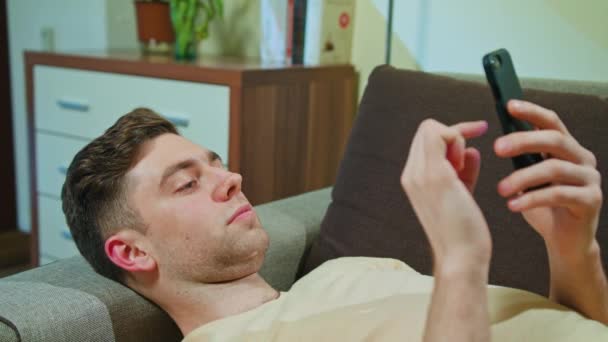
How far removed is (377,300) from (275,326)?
0.53 ft

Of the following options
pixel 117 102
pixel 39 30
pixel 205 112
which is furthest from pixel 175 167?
pixel 39 30

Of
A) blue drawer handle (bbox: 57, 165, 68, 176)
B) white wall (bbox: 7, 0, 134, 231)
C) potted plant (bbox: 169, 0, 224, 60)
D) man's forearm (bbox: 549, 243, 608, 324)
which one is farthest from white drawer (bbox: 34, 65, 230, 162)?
man's forearm (bbox: 549, 243, 608, 324)

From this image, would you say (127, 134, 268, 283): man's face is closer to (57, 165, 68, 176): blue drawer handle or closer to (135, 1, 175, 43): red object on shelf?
(57, 165, 68, 176): blue drawer handle

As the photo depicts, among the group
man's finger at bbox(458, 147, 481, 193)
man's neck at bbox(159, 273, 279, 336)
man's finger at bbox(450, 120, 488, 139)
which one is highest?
man's finger at bbox(450, 120, 488, 139)

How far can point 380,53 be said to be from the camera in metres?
2.29

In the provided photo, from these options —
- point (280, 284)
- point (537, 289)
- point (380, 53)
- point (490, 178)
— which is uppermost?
point (380, 53)

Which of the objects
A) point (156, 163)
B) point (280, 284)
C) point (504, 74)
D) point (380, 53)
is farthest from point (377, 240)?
point (380, 53)

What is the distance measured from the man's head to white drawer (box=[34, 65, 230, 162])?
784 mm

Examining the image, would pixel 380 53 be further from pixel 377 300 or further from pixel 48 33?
pixel 48 33

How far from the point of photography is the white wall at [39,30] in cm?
290

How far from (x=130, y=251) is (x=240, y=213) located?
0.64 ft

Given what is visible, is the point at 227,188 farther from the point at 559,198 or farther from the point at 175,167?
the point at 559,198

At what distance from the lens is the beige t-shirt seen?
94 centimetres

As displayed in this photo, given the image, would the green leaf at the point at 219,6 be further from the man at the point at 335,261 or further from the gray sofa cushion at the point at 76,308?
the gray sofa cushion at the point at 76,308
